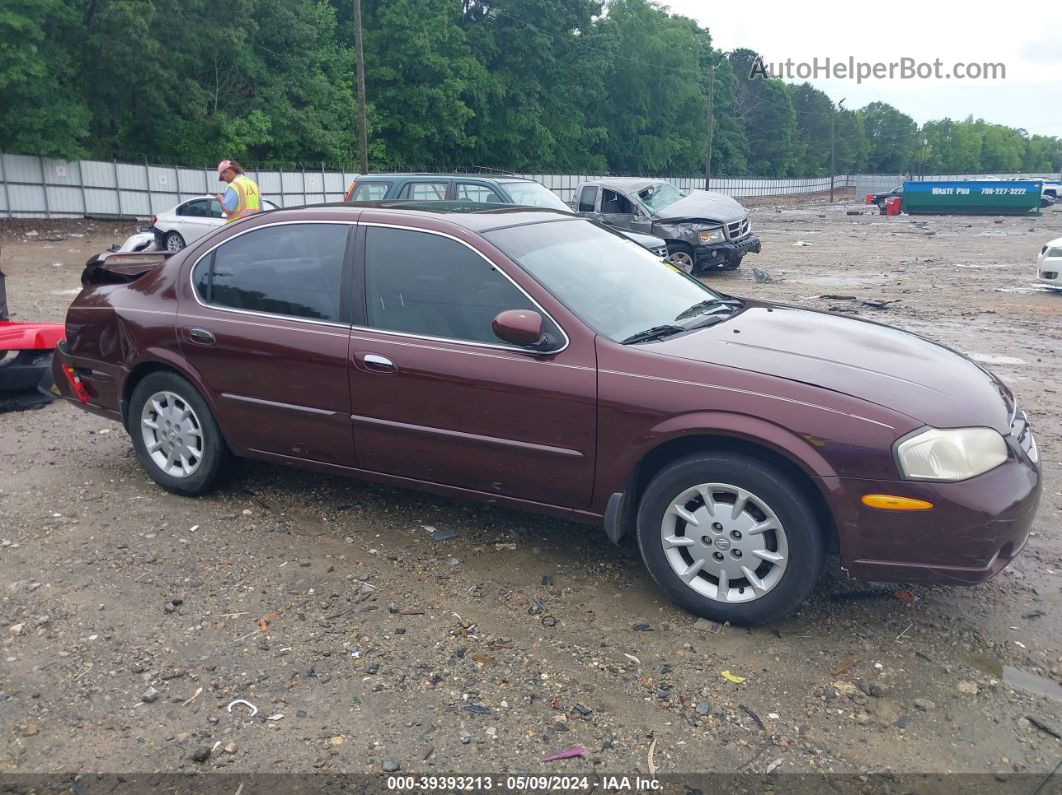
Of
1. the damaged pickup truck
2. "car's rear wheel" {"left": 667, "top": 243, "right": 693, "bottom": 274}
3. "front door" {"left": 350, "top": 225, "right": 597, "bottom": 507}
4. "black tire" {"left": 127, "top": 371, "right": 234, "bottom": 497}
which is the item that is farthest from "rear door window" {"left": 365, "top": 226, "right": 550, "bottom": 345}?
"car's rear wheel" {"left": 667, "top": 243, "right": 693, "bottom": 274}

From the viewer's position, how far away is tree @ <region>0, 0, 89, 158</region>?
28578mm

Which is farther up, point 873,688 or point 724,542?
point 724,542

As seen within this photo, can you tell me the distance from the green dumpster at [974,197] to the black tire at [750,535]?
4478 centimetres

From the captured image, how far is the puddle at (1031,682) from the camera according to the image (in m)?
3.28

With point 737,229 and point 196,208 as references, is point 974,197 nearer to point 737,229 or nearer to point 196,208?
point 737,229

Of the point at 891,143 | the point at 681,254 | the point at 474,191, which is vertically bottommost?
the point at 681,254

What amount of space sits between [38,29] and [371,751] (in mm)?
33142

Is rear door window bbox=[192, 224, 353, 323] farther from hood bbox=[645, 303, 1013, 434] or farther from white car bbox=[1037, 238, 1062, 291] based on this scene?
white car bbox=[1037, 238, 1062, 291]

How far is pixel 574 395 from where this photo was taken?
3.88m

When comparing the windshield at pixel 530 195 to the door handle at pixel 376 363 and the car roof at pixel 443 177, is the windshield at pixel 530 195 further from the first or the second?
the door handle at pixel 376 363

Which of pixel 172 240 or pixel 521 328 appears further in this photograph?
pixel 172 240

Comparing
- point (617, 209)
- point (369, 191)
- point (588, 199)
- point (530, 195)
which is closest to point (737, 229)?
point (617, 209)

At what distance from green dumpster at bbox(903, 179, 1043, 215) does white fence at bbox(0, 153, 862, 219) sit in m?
21.5

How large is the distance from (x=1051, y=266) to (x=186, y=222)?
16263 mm
